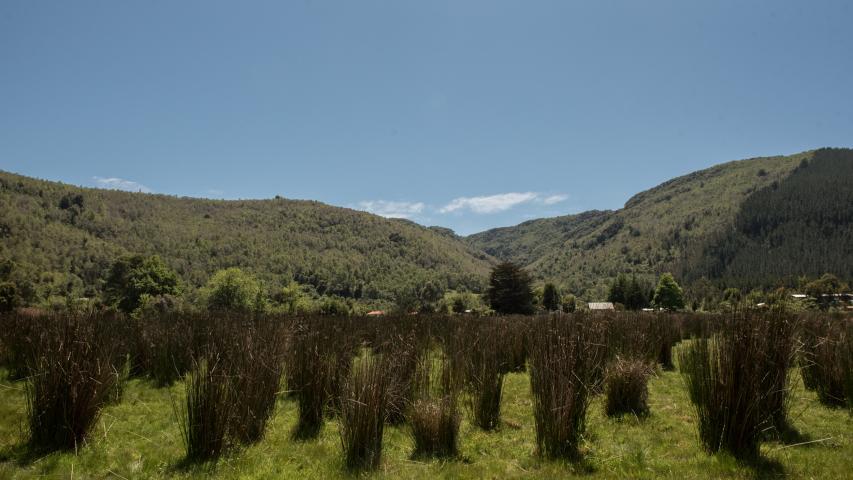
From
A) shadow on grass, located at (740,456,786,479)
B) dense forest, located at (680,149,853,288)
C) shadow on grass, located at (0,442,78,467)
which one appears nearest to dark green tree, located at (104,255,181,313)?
shadow on grass, located at (0,442,78,467)

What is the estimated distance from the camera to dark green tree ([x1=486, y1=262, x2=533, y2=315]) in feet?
184

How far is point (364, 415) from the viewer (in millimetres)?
5785

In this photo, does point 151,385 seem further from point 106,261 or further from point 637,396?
point 106,261

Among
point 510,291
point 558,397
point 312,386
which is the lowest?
point 312,386

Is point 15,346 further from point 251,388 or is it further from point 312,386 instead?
point 251,388

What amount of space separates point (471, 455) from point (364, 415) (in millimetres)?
1735

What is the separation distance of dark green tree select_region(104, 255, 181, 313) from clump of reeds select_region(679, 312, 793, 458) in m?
58.5

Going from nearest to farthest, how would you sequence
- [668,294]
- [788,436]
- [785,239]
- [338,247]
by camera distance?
[788,436], [668,294], [785,239], [338,247]

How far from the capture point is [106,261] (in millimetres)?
102938

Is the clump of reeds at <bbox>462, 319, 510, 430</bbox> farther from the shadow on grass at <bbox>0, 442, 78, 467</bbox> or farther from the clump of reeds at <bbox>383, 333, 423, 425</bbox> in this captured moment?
the shadow on grass at <bbox>0, 442, 78, 467</bbox>

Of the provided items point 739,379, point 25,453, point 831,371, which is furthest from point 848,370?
point 25,453

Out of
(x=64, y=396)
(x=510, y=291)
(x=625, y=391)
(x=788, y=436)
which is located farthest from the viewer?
(x=510, y=291)

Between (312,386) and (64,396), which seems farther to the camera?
(312,386)

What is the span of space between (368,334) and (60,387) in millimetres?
11873
